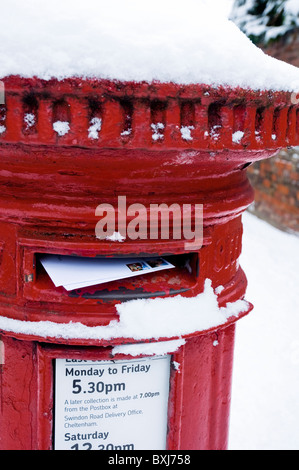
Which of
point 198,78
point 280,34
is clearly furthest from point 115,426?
point 280,34

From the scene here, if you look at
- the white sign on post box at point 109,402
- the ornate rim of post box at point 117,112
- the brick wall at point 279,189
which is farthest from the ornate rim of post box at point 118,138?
the brick wall at point 279,189

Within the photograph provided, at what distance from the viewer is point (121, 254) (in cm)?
106

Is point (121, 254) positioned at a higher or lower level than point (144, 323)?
higher

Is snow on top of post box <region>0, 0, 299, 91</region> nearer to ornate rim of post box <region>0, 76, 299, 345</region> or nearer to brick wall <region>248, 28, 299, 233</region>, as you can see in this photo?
ornate rim of post box <region>0, 76, 299, 345</region>

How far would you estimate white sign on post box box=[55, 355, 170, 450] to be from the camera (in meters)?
1.18

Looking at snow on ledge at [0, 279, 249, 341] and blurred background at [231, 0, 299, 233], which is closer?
snow on ledge at [0, 279, 249, 341]

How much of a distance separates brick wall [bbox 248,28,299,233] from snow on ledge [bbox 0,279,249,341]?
4.01 metres

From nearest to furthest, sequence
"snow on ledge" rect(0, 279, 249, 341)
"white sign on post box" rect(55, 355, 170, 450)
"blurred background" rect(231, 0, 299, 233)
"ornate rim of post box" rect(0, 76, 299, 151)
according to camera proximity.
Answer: "ornate rim of post box" rect(0, 76, 299, 151), "snow on ledge" rect(0, 279, 249, 341), "white sign on post box" rect(55, 355, 170, 450), "blurred background" rect(231, 0, 299, 233)

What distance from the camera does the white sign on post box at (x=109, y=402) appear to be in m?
1.18

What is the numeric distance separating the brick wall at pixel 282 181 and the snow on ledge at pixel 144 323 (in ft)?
13.2

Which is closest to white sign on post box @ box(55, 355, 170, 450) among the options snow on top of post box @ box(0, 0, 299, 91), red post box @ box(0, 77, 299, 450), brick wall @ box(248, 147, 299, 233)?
red post box @ box(0, 77, 299, 450)

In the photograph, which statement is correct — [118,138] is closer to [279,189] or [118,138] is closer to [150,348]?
[150,348]

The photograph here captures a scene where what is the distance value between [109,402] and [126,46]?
0.92 meters

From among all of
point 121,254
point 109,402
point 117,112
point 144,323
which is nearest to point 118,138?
point 117,112
